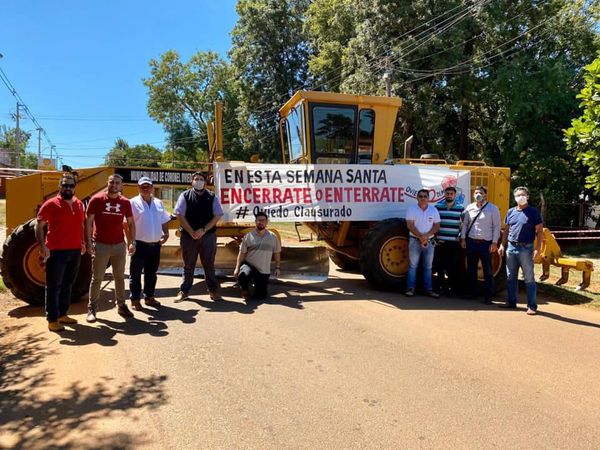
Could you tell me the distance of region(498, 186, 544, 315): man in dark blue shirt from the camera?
6.60 metres

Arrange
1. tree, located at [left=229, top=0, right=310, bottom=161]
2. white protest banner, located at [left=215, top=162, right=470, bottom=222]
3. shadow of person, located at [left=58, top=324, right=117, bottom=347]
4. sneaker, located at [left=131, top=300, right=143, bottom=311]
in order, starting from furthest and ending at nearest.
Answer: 1. tree, located at [left=229, top=0, right=310, bottom=161]
2. white protest banner, located at [left=215, top=162, right=470, bottom=222]
3. sneaker, located at [left=131, top=300, right=143, bottom=311]
4. shadow of person, located at [left=58, top=324, right=117, bottom=347]

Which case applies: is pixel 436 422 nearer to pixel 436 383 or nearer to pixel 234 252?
pixel 436 383

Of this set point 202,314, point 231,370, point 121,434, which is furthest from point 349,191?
point 121,434

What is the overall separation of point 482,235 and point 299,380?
14.1 ft

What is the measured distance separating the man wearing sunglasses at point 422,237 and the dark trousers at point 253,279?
227 cm

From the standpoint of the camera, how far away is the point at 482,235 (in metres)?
7.18

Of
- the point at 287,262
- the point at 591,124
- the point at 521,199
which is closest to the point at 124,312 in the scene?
the point at 287,262

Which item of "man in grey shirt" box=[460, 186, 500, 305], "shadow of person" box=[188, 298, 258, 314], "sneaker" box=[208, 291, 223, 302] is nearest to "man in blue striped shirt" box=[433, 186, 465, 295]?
"man in grey shirt" box=[460, 186, 500, 305]

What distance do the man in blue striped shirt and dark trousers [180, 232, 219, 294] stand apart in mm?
3606

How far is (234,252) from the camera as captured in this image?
26.9ft

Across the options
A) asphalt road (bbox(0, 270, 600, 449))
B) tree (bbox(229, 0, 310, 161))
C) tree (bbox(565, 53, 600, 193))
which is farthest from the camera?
tree (bbox(229, 0, 310, 161))

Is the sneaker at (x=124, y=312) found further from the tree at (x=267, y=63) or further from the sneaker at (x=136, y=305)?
the tree at (x=267, y=63)

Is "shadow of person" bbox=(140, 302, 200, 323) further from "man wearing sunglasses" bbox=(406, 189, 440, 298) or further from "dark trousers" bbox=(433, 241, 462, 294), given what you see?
"dark trousers" bbox=(433, 241, 462, 294)

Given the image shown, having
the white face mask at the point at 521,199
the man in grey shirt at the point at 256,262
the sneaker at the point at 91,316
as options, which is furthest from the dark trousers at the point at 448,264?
the sneaker at the point at 91,316
